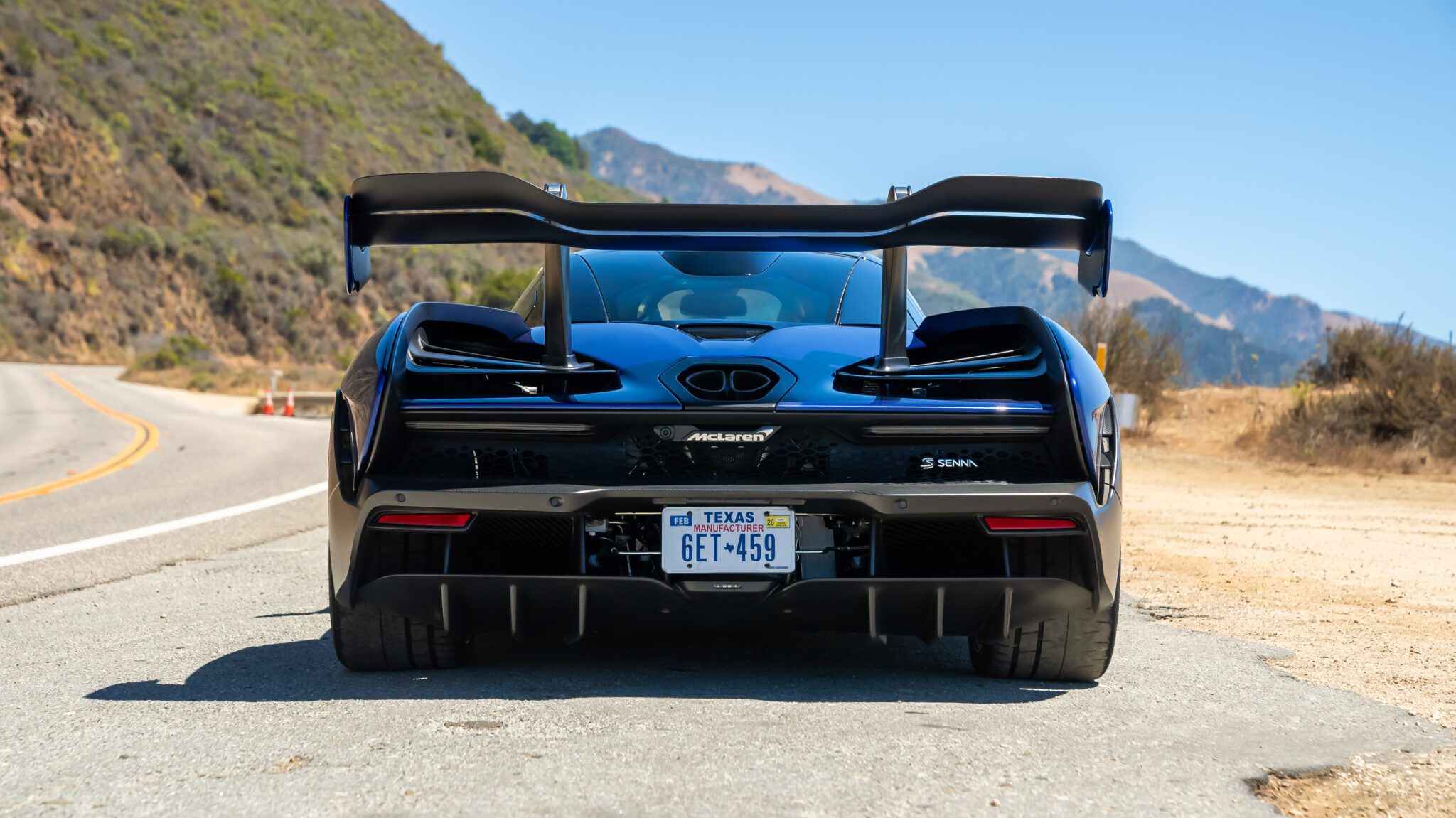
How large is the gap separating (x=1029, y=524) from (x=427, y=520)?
1.66 meters

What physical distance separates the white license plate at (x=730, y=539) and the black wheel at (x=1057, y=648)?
73cm

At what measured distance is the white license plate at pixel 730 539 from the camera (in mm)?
3752

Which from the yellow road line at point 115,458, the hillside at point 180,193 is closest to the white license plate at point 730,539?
the yellow road line at point 115,458

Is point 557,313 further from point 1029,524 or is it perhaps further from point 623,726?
point 1029,524

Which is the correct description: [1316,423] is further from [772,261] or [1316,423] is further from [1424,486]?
[772,261]

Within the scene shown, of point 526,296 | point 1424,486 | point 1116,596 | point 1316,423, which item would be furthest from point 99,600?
point 1316,423

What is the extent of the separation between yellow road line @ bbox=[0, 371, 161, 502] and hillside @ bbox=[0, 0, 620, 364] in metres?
31.6

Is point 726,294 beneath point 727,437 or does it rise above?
above

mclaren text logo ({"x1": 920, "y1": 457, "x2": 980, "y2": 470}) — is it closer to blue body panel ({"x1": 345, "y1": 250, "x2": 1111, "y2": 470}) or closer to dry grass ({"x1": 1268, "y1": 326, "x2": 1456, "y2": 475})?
blue body panel ({"x1": 345, "y1": 250, "x2": 1111, "y2": 470})

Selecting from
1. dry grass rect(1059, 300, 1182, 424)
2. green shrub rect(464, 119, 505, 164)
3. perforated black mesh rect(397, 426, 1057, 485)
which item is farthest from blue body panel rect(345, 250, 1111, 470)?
green shrub rect(464, 119, 505, 164)

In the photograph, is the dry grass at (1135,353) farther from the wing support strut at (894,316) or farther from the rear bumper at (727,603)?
the rear bumper at (727,603)

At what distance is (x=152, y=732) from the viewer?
3529 mm

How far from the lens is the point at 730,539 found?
3.76m

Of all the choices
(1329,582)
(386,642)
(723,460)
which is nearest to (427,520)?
(386,642)
